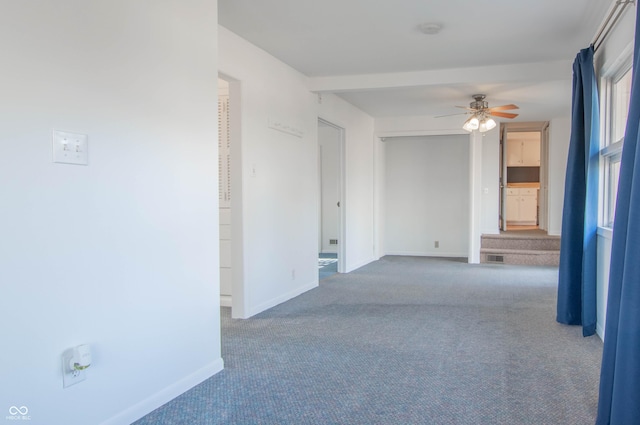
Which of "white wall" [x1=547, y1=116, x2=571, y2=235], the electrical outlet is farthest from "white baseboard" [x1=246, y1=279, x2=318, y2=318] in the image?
"white wall" [x1=547, y1=116, x2=571, y2=235]

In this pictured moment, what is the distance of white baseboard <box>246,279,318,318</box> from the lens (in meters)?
4.33

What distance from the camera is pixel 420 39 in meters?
4.08

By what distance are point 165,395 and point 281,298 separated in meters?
2.36

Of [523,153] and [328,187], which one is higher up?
[523,153]

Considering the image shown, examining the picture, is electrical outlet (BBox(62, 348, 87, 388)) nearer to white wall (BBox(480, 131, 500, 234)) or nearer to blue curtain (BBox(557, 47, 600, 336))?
blue curtain (BBox(557, 47, 600, 336))

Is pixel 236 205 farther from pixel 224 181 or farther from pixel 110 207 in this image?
pixel 110 207

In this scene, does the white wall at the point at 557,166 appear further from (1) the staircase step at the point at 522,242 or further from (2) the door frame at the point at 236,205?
(2) the door frame at the point at 236,205

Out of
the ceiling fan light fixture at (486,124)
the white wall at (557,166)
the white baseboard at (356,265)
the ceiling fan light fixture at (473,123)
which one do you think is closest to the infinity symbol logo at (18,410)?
the white baseboard at (356,265)

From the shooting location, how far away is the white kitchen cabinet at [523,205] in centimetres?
1181

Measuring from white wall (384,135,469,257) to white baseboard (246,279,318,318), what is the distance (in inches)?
140

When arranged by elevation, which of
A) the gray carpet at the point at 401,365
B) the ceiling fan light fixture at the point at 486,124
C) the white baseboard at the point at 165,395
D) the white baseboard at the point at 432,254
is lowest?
the white baseboard at the point at 432,254

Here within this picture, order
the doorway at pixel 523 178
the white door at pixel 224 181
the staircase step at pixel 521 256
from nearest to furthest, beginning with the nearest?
1. the white door at pixel 224 181
2. the staircase step at pixel 521 256
3. the doorway at pixel 523 178

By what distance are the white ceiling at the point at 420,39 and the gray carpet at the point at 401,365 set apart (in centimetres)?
232

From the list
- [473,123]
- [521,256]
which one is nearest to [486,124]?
[473,123]
